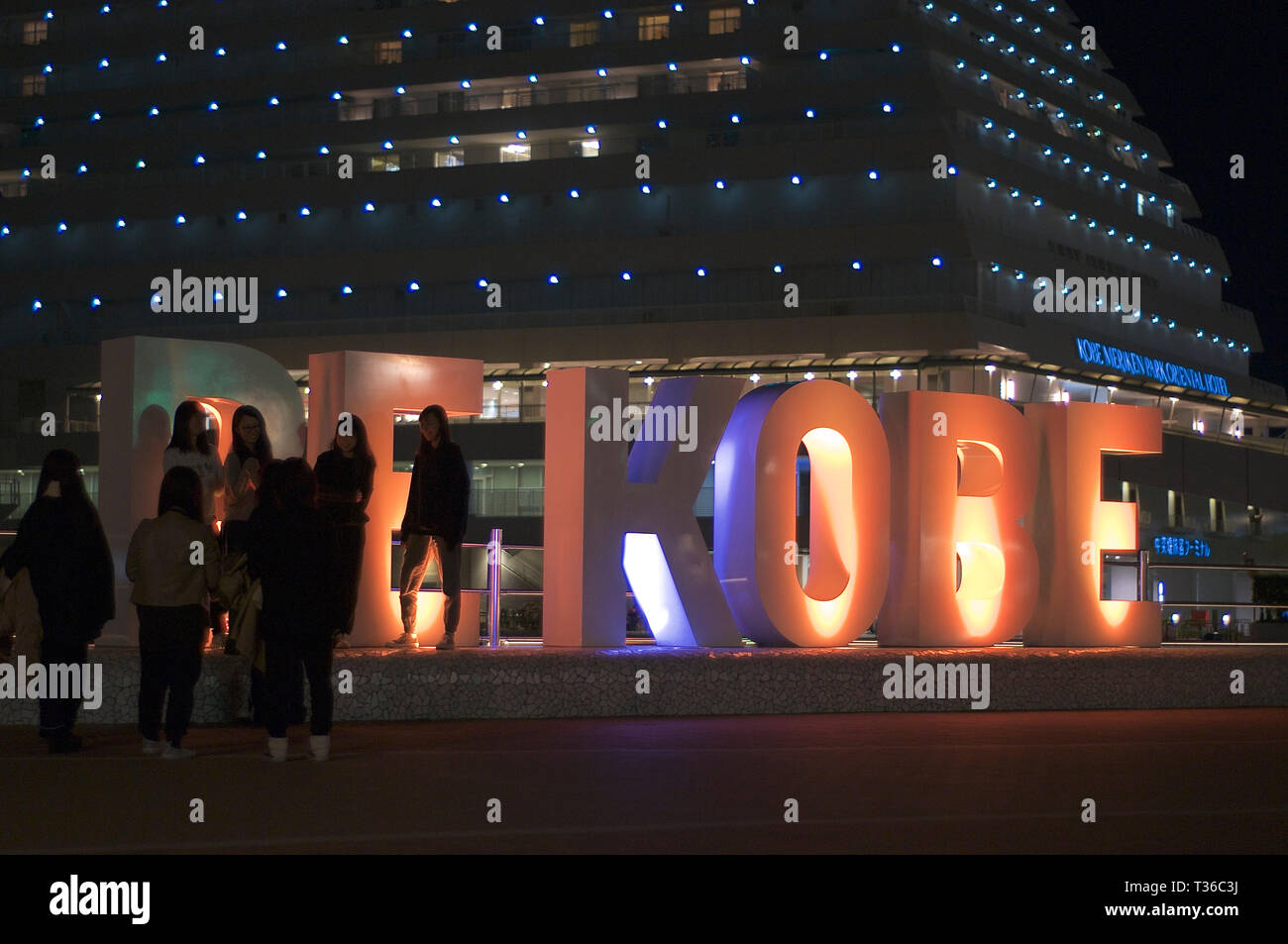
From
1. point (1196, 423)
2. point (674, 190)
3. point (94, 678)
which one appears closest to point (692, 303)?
point (674, 190)

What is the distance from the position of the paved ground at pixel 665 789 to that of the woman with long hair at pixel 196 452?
1.84 meters

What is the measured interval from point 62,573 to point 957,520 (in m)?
7.99

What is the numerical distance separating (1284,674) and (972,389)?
34.9 meters

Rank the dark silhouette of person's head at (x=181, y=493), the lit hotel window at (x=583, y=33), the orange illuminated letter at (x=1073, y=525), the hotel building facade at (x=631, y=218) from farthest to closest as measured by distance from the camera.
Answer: the lit hotel window at (x=583, y=33)
the hotel building facade at (x=631, y=218)
the orange illuminated letter at (x=1073, y=525)
the dark silhouette of person's head at (x=181, y=493)

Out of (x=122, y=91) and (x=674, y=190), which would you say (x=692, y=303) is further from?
(x=122, y=91)

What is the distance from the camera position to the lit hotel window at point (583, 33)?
5816cm

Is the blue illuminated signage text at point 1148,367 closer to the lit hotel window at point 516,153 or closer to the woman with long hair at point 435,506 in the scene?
the lit hotel window at point 516,153

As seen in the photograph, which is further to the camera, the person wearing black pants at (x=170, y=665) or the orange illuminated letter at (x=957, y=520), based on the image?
the orange illuminated letter at (x=957, y=520)

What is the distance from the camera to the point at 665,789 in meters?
8.63

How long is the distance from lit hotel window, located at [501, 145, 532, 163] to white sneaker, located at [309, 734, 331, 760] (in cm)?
4967

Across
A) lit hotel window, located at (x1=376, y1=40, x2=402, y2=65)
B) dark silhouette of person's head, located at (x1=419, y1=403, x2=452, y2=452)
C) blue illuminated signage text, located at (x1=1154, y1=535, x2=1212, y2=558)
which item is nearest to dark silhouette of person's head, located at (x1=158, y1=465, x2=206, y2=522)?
dark silhouette of person's head, located at (x1=419, y1=403, x2=452, y2=452)

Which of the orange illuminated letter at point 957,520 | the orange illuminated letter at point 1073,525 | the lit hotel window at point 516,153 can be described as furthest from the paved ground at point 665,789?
the lit hotel window at point 516,153

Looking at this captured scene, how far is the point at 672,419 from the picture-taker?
13.7 m

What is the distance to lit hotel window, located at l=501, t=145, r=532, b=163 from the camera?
5778 centimetres
